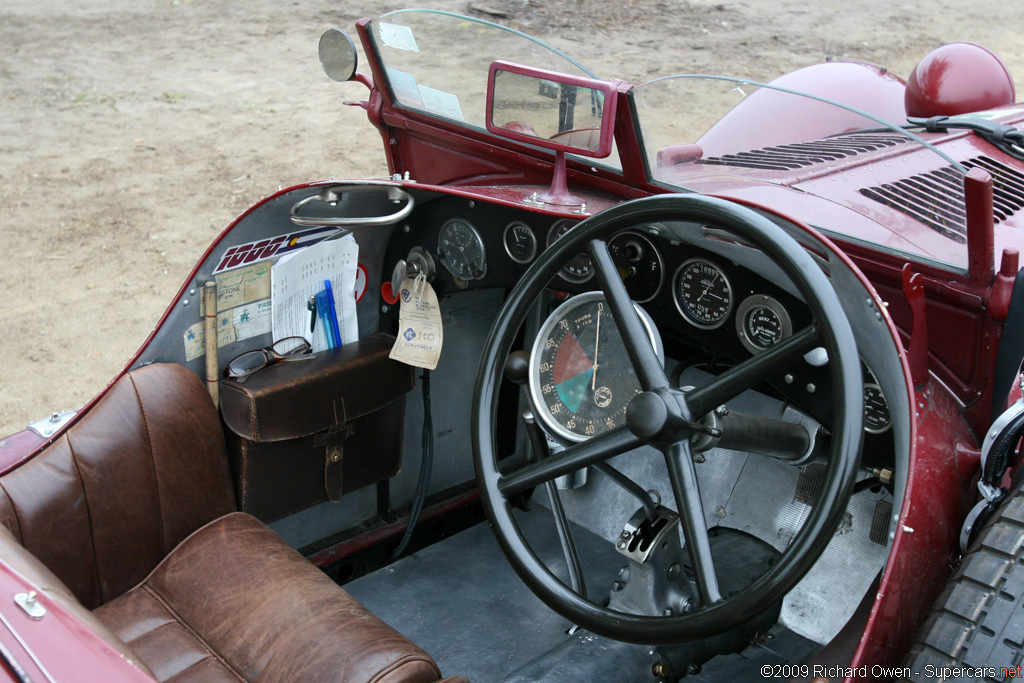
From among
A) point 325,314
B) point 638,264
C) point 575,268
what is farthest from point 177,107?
point 638,264

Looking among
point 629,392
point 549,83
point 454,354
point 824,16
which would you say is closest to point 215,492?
point 454,354

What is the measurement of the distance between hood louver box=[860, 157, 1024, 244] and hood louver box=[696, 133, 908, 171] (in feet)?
0.93

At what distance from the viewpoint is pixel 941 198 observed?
2076 mm

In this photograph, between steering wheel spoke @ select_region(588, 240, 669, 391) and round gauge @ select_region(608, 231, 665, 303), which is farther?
round gauge @ select_region(608, 231, 665, 303)

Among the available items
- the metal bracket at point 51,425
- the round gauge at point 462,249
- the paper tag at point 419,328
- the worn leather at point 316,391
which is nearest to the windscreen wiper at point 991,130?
the round gauge at point 462,249

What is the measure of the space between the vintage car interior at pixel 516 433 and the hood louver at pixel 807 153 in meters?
0.04

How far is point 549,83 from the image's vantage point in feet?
6.61

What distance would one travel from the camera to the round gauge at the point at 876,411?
1706 millimetres

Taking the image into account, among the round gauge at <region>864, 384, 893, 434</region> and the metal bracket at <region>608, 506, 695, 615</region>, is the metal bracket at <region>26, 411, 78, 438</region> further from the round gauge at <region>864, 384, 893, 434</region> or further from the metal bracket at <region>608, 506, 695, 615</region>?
the round gauge at <region>864, 384, 893, 434</region>

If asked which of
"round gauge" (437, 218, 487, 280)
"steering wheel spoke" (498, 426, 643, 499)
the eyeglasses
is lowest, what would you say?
the eyeglasses

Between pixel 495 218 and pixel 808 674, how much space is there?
1.24 m

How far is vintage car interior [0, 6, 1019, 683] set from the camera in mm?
1405

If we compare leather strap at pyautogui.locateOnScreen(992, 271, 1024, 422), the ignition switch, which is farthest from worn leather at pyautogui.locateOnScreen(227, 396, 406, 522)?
leather strap at pyautogui.locateOnScreen(992, 271, 1024, 422)

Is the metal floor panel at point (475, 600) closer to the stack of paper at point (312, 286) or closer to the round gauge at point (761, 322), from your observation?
the stack of paper at point (312, 286)
